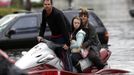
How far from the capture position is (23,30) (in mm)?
19406

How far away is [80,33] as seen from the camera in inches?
474

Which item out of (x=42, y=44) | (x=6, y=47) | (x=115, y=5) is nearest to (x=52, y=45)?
(x=42, y=44)

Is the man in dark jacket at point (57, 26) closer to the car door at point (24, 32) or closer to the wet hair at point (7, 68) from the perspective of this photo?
the wet hair at point (7, 68)

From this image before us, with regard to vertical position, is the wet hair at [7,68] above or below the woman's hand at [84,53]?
above

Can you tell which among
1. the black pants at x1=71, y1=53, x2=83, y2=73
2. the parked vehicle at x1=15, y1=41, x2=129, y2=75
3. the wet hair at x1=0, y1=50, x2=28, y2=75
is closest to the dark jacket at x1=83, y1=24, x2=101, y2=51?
the black pants at x1=71, y1=53, x2=83, y2=73

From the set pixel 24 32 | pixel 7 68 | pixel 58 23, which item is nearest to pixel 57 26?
pixel 58 23

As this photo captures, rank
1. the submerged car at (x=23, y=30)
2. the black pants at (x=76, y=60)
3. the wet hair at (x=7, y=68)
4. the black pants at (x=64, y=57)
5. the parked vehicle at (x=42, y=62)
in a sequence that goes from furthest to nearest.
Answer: the submerged car at (x=23, y=30), the black pants at (x=76, y=60), the black pants at (x=64, y=57), the parked vehicle at (x=42, y=62), the wet hair at (x=7, y=68)

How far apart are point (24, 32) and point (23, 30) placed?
0.12 metres

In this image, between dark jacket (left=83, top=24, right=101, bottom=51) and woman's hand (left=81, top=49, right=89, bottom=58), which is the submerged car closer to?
dark jacket (left=83, top=24, right=101, bottom=51)

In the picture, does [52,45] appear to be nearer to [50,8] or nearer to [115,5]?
[50,8]

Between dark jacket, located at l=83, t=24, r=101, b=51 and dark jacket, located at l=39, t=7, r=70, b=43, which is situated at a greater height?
dark jacket, located at l=39, t=7, r=70, b=43

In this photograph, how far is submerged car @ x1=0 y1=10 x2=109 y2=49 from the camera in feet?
61.7

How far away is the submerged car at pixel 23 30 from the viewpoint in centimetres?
1880

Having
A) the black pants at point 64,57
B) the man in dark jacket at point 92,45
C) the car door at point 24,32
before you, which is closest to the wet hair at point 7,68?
the black pants at point 64,57
